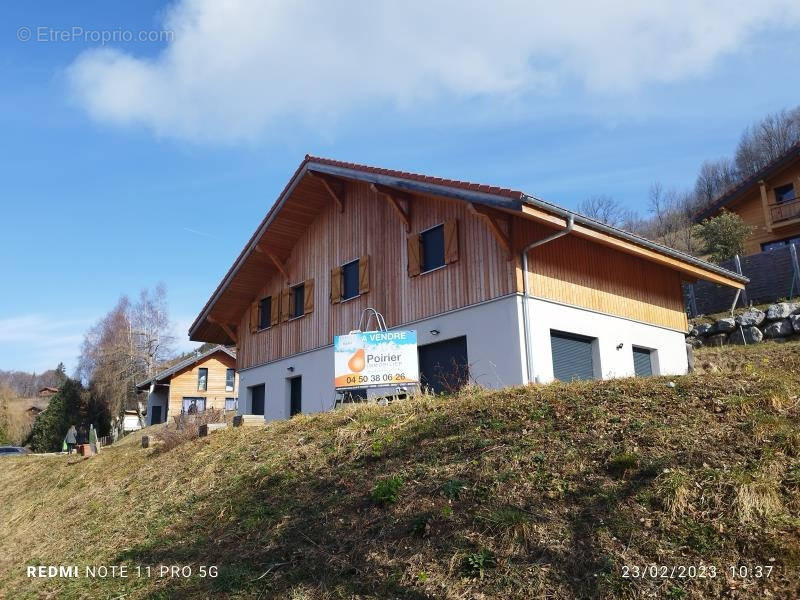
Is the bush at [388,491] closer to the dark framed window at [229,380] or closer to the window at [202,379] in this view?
the dark framed window at [229,380]

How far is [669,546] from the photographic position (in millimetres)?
5527

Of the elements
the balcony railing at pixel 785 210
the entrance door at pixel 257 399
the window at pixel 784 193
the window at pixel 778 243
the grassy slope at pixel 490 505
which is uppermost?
the window at pixel 784 193

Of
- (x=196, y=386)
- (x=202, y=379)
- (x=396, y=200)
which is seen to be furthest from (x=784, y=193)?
(x=196, y=386)

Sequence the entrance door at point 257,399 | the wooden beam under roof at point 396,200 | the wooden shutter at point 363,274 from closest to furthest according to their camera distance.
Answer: the wooden beam under roof at point 396,200 → the wooden shutter at point 363,274 → the entrance door at point 257,399

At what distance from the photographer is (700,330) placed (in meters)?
23.4

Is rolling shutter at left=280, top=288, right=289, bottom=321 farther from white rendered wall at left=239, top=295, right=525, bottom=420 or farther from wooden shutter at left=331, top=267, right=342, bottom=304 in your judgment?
white rendered wall at left=239, top=295, right=525, bottom=420

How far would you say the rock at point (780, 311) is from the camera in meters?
21.6

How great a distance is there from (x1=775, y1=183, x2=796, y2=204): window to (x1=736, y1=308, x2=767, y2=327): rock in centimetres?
1358

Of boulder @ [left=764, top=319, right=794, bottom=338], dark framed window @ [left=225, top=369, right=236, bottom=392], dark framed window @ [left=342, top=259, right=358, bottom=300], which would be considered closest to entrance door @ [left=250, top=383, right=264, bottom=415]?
dark framed window @ [left=342, top=259, right=358, bottom=300]

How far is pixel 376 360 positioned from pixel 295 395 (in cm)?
860

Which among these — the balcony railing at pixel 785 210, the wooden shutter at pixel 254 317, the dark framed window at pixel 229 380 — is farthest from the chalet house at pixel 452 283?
the dark framed window at pixel 229 380

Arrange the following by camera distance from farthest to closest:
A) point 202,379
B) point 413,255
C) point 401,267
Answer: point 202,379, point 401,267, point 413,255

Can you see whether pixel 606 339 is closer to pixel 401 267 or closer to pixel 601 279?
pixel 601 279

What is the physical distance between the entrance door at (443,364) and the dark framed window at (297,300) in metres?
6.72
